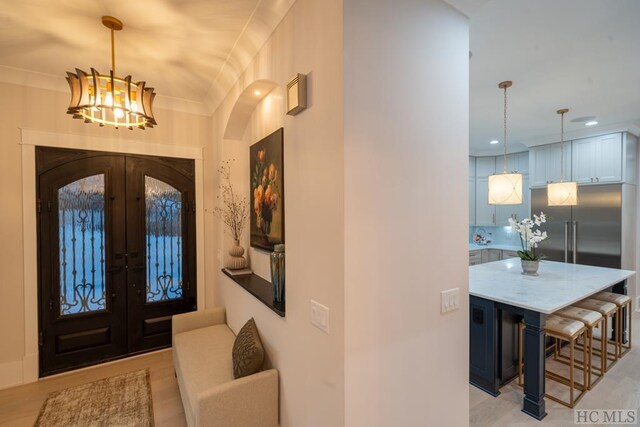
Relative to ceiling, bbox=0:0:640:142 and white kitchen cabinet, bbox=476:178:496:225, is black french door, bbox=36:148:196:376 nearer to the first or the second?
ceiling, bbox=0:0:640:142

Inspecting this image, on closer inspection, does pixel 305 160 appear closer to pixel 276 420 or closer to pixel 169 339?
pixel 276 420

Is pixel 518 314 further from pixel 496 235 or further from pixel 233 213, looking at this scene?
pixel 496 235

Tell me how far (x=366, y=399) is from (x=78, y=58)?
345 cm

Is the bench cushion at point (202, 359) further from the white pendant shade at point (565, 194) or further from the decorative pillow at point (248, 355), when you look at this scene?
the white pendant shade at point (565, 194)

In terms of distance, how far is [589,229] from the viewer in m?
4.36

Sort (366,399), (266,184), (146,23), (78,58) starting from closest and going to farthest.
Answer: (366,399)
(146,23)
(266,184)
(78,58)

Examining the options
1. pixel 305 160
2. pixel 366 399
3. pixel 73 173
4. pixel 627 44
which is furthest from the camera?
pixel 73 173

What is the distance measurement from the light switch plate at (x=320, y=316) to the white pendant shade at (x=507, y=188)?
2400 millimetres

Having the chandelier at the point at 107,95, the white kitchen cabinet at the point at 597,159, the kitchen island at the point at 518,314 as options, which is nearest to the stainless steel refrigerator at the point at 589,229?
the white kitchen cabinet at the point at 597,159

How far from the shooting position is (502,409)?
2.35 metres

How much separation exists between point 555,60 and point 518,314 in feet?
7.35

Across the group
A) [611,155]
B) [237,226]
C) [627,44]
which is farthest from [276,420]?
[611,155]

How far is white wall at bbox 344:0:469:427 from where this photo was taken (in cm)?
124
